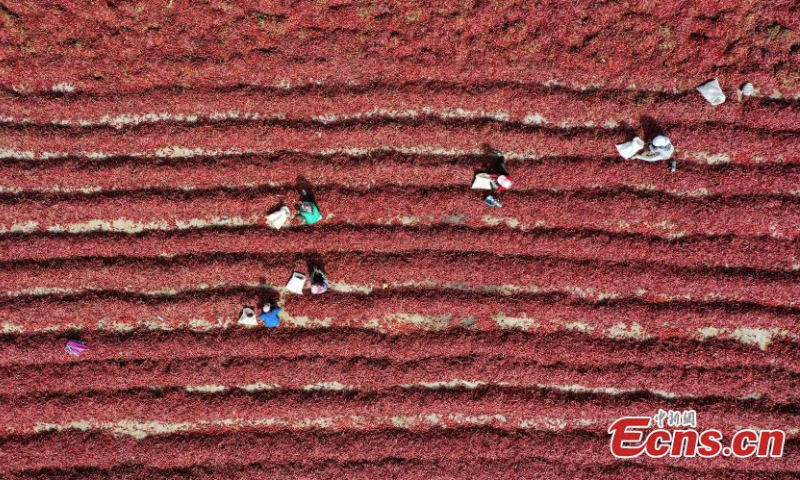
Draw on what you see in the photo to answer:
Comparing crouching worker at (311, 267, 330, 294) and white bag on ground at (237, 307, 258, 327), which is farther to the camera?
white bag on ground at (237, 307, 258, 327)

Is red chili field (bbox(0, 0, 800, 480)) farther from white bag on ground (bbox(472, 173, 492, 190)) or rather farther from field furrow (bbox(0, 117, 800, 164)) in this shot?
white bag on ground (bbox(472, 173, 492, 190))

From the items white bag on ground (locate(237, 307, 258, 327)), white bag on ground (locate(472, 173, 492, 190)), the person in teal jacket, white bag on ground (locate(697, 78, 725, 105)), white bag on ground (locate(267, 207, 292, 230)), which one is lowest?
white bag on ground (locate(237, 307, 258, 327))

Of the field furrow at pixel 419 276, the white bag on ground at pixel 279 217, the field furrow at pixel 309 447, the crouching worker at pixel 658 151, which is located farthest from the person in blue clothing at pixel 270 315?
the crouching worker at pixel 658 151

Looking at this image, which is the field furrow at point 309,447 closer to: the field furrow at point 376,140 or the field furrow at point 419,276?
the field furrow at point 419,276

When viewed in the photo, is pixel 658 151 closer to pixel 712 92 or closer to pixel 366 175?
pixel 712 92

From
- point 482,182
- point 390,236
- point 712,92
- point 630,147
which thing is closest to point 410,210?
point 390,236

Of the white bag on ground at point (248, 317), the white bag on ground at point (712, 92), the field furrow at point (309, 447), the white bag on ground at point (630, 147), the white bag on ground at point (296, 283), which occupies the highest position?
the white bag on ground at point (712, 92)

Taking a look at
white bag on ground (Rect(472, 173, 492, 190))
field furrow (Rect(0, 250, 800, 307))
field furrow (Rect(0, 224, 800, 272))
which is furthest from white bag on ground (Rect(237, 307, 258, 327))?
white bag on ground (Rect(472, 173, 492, 190))
